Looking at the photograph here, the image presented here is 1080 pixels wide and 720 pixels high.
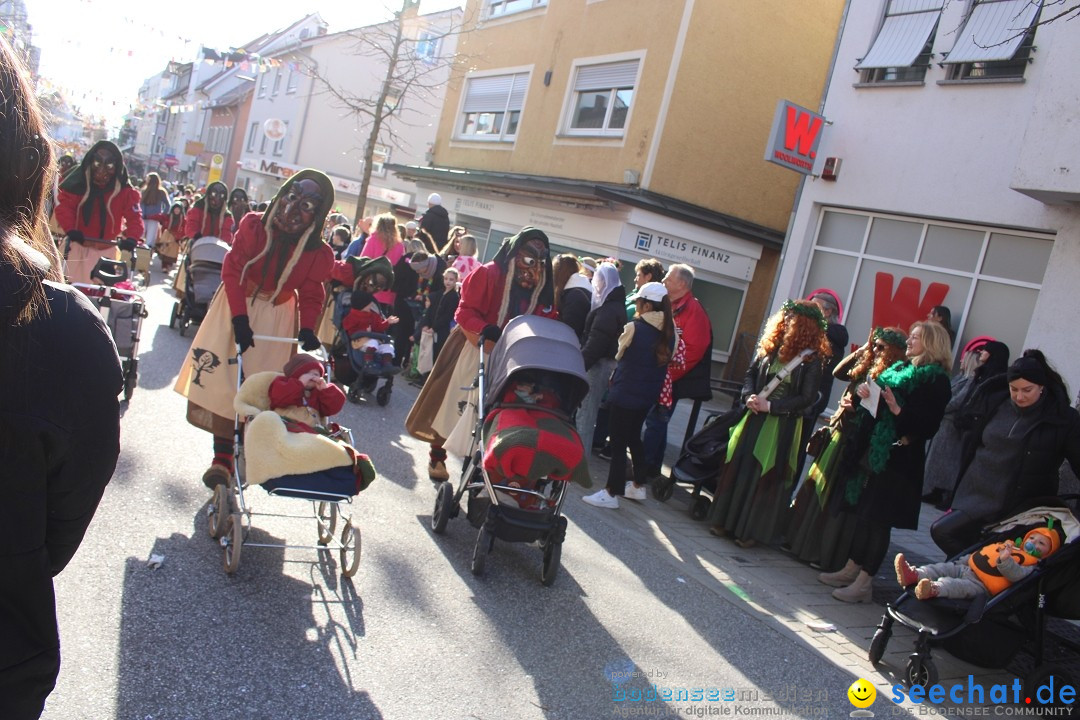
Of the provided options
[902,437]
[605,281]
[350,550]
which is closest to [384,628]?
[350,550]

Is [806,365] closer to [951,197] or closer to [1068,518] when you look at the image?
[1068,518]

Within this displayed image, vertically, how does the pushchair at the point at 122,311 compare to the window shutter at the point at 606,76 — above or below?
below

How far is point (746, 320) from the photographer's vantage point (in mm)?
19047

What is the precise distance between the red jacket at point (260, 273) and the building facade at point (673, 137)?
38.1 ft

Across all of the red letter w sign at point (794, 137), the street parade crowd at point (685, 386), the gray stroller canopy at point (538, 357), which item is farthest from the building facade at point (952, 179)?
the gray stroller canopy at point (538, 357)

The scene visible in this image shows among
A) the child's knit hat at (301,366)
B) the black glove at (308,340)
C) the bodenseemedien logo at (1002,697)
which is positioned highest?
the black glove at (308,340)

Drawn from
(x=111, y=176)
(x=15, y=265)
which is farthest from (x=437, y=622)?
(x=111, y=176)

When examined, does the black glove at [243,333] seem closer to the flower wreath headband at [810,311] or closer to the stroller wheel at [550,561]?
the stroller wheel at [550,561]

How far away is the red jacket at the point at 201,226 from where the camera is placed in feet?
43.8

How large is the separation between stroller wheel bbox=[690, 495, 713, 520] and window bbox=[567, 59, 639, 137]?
12.1 metres

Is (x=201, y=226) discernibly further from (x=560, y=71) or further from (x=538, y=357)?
(x=560, y=71)

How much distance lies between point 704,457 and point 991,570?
2875 mm

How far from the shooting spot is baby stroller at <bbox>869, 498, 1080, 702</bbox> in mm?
5043

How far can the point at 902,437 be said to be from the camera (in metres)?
6.43
